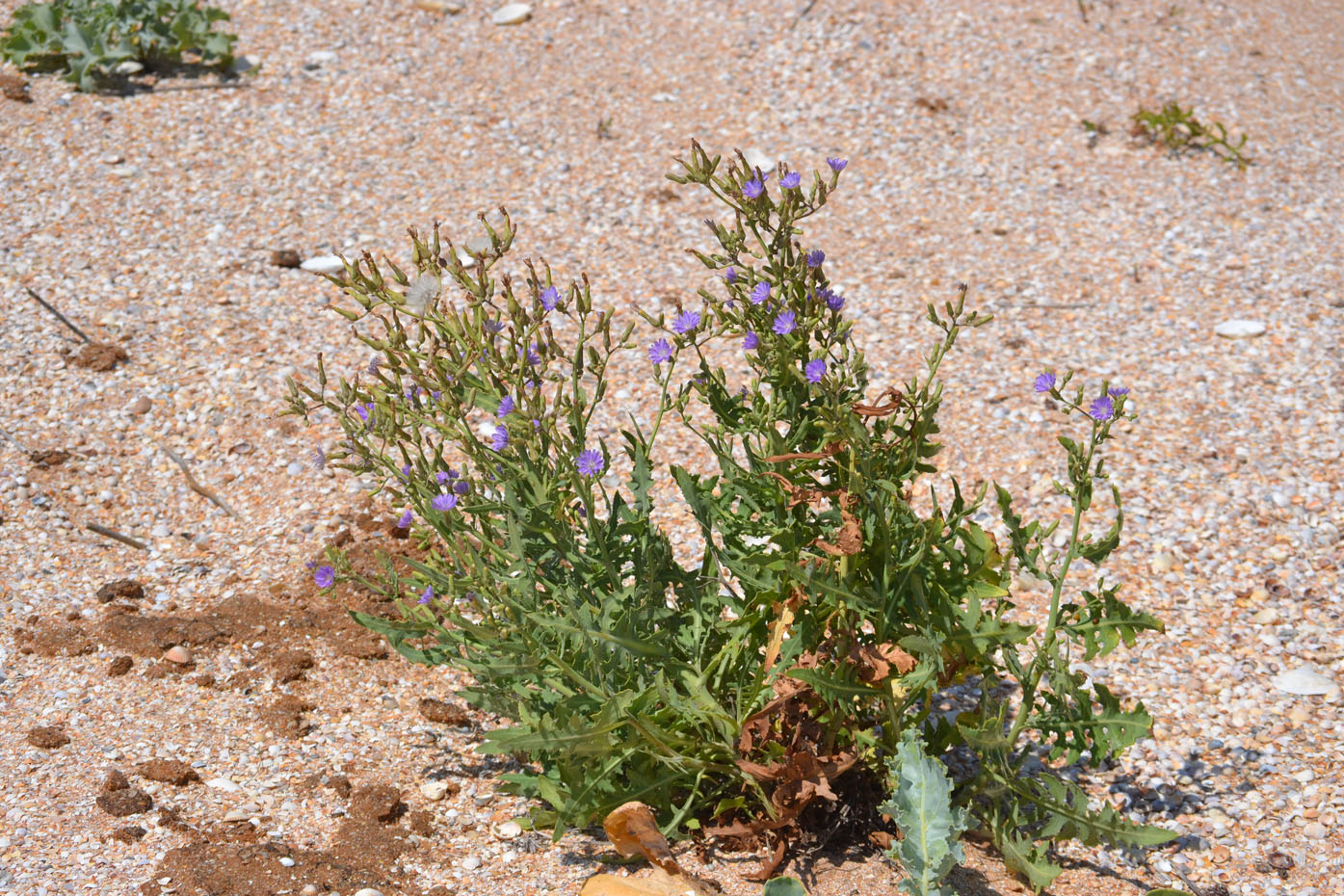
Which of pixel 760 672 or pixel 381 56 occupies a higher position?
pixel 381 56

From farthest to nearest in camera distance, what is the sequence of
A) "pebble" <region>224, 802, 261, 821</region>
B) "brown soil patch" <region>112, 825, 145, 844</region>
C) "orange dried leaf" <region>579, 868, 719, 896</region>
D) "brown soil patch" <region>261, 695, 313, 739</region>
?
"brown soil patch" <region>261, 695, 313, 739</region> → "pebble" <region>224, 802, 261, 821</region> → "brown soil patch" <region>112, 825, 145, 844</region> → "orange dried leaf" <region>579, 868, 719, 896</region>

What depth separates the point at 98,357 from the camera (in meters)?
4.12

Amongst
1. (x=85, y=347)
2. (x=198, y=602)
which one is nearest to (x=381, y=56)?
(x=85, y=347)

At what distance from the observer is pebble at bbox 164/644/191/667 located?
300 cm

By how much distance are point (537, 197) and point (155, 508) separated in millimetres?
2118

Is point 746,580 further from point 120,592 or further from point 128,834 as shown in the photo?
point 120,592

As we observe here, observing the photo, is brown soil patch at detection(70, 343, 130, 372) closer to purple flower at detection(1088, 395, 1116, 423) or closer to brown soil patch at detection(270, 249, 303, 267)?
brown soil patch at detection(270, 249, 303, 267)

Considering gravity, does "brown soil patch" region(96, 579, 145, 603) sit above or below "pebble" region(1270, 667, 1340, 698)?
below

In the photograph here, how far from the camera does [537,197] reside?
5.05m

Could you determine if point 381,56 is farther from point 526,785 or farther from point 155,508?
point 526,785

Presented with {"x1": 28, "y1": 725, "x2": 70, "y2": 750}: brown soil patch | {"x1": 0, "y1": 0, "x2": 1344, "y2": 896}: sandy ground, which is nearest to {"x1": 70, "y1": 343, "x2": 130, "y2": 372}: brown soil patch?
{"x1": 0, "y1": 0, "x2": 1344, "y2": 896}: sandy ground

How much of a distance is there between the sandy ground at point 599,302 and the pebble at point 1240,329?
0.04m

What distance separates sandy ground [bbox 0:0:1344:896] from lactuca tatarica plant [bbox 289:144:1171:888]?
0.85ft

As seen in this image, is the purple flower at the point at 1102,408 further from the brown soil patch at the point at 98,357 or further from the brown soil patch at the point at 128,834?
the brown soil patch at the point at 98,357
